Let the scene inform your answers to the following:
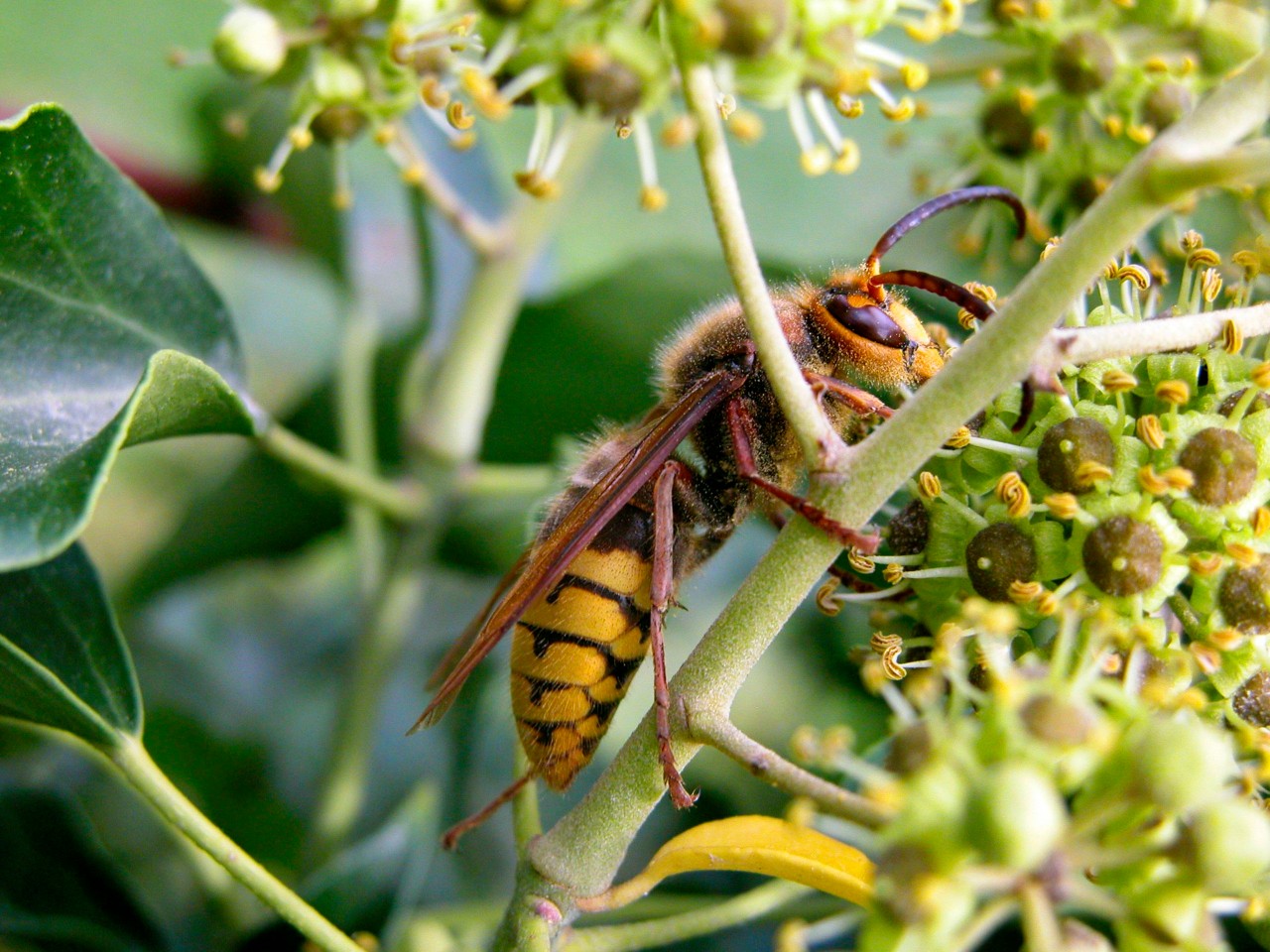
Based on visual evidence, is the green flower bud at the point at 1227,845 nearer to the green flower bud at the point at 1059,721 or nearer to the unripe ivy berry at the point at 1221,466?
the green flower bud at the point at 1059,721

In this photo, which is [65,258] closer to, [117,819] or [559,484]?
[559,484]

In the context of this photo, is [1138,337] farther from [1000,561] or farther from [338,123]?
[338,123]

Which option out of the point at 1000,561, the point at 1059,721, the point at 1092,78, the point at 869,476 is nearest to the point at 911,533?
the point at 1000,561

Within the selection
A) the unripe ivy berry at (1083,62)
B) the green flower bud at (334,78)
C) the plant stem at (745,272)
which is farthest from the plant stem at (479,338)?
the plant stem at (745,272)

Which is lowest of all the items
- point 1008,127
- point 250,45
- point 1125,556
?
point 1125,556

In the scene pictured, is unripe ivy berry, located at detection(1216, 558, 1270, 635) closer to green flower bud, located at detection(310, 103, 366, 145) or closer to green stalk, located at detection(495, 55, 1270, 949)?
green stalk, located at detection(495, 55, 1270, 949)

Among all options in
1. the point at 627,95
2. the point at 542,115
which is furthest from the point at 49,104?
the point at 627,95
